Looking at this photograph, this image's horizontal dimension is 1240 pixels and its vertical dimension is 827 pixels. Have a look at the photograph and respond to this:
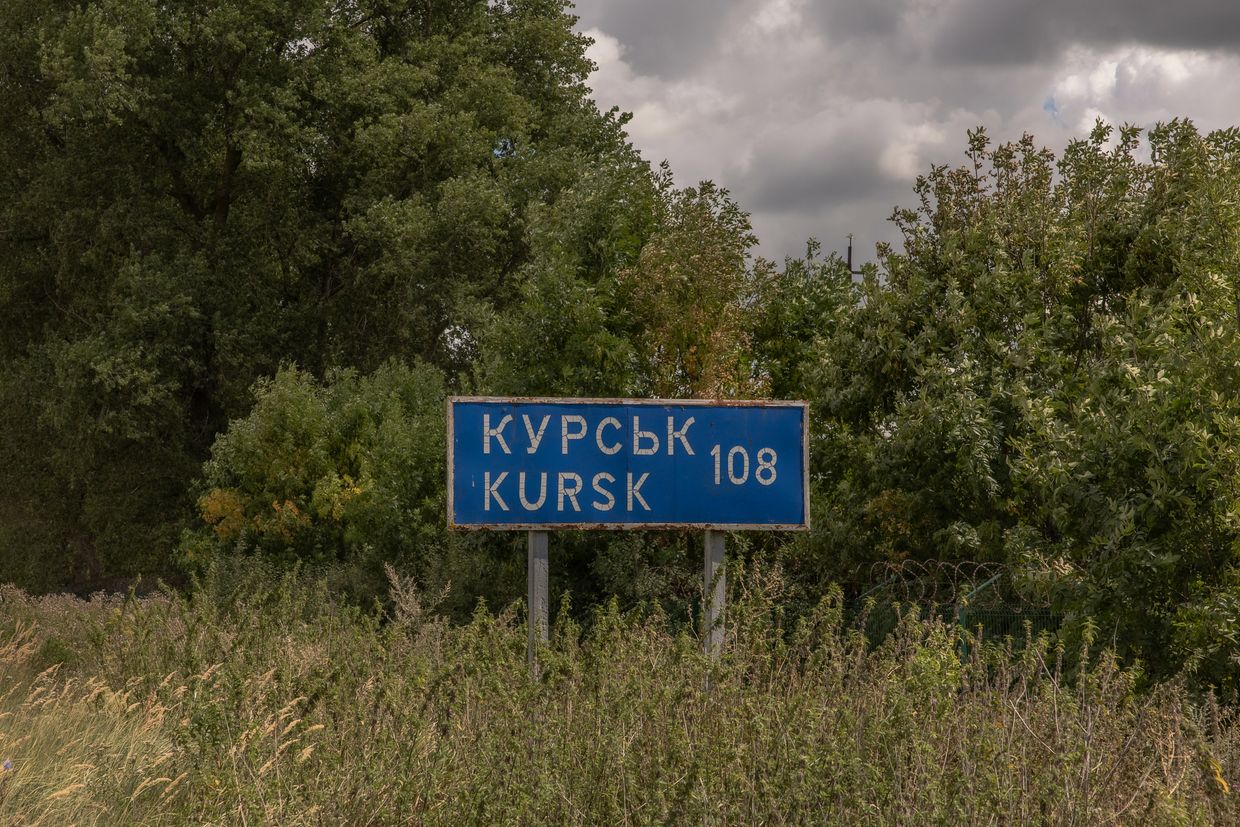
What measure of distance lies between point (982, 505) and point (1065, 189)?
3482mm

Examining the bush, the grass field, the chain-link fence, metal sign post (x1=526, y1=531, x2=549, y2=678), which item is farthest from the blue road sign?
the bush

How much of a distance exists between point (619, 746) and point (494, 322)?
1002 cm

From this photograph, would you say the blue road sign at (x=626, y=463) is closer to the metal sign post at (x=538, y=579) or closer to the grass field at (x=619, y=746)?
the metal sign post at (x=538, y=579)

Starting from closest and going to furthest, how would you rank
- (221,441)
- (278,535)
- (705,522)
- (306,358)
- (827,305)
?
(705,522), (827,305), (278,535), (221,441), (306,358)

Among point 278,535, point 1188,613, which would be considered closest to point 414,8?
point 278,535

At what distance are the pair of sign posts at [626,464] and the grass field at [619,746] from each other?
5.55ft

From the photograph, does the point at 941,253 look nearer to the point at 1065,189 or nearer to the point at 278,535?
the point at 1065,189

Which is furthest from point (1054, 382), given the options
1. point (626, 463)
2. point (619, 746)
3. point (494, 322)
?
point (619, 746)

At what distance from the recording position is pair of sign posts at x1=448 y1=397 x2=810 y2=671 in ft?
31.5

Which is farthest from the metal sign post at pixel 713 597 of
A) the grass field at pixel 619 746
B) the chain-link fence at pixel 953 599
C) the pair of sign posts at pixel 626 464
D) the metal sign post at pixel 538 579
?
the chain-link fence at pixel 953 599

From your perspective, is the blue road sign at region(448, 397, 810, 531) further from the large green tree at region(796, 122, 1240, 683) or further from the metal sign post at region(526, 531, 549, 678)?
the large green tree at region(796, 122, 1240, 683)

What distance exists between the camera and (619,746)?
5715 millimetres

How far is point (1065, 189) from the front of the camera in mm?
13719

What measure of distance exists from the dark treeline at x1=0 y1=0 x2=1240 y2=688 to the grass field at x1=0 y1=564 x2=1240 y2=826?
7.73 feet
